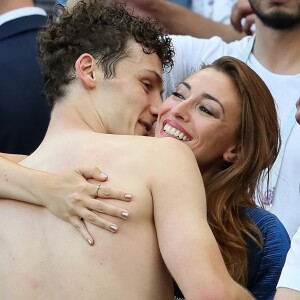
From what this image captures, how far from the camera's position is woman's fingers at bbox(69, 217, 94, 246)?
2.84 metres

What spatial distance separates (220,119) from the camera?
348 centimetres

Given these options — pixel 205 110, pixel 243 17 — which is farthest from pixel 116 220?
pixel 243 17

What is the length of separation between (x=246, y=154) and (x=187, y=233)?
2.59 feet

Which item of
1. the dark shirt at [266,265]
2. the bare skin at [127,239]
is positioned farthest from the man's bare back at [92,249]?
the dark shirt at [266,265]

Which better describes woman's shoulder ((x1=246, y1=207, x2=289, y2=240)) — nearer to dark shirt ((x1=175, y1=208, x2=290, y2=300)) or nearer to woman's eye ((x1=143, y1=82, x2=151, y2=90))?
dark shirt ((x1=175, y1=208, x2=290, y2=300))

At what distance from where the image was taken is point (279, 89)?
4363mm

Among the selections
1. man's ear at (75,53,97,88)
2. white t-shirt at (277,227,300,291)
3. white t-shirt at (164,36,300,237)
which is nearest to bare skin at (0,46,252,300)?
white t-shirt at (277,227,300,291)

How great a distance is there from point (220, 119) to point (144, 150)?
62cm

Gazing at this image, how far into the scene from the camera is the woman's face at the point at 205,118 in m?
3.46

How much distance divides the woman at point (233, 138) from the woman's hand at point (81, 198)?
53 centimetres

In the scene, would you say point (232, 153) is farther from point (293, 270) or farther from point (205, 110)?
point (293, 270)

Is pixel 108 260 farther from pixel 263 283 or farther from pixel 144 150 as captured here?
pixel 263 283

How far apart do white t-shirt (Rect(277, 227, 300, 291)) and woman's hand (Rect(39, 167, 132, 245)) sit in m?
0.49

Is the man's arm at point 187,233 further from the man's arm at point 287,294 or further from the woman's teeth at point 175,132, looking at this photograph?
the woman's teeth at point 175,132
